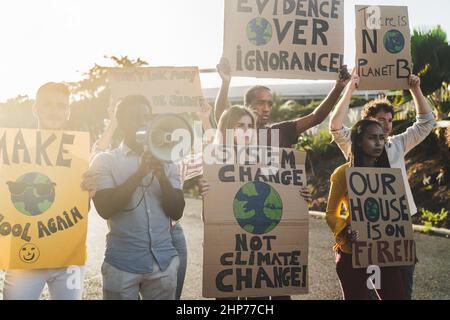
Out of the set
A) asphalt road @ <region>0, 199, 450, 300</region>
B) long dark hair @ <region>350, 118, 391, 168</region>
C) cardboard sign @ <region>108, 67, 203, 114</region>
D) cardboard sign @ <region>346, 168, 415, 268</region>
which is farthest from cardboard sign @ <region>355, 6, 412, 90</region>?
asphalt road @ <region>0, 199, 450, 300</region>

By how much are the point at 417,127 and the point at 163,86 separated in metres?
2.08

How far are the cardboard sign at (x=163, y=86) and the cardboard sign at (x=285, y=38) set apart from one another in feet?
2.40

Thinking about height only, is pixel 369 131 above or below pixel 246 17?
below

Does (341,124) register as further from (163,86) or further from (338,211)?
(163,86)

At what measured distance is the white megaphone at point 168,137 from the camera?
9.01 feet

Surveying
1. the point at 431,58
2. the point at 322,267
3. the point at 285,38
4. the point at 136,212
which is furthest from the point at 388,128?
the point at 431,58

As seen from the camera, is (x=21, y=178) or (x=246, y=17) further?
(x=246, y=17)

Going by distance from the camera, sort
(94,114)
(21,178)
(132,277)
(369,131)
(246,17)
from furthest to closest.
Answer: (94,114) < (246,17) < (369,131) < (21,178) < (132,277)

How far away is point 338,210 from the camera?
3.55 meters

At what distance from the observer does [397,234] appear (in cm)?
351

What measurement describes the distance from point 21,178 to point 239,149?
132cm

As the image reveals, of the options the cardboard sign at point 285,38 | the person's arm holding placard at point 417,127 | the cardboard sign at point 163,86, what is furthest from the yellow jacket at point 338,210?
the cardboard sign at point 163,86

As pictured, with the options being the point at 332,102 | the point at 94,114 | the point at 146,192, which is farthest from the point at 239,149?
the point at 94,114
